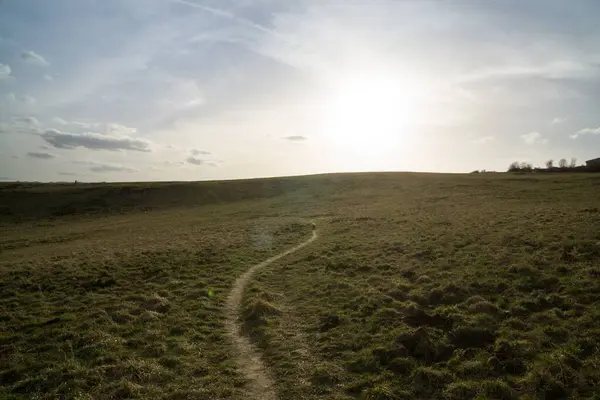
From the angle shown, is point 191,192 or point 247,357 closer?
point 247,357

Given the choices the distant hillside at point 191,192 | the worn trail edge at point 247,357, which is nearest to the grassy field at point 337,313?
the worn trail edge at point 247,357

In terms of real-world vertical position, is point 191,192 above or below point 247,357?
above

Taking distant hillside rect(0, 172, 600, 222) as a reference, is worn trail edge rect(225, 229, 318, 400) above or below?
below

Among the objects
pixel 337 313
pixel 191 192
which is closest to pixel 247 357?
pixel 337 313

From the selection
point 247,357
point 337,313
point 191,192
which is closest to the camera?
point 247,357

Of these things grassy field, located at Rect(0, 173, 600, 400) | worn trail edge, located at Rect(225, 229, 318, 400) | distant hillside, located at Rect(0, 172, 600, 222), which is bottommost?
worn trail edge, located at Rect(225, 229, 318, 400)

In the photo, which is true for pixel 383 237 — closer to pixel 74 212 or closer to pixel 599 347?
pixel 599 347

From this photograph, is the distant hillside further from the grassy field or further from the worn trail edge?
the worn trail edge

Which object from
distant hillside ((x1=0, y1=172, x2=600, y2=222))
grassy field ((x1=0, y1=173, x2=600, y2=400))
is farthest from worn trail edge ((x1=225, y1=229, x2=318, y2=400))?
distant hillside ((x1=0, y1=172, x2=600, y2=222))

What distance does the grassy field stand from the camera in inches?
421

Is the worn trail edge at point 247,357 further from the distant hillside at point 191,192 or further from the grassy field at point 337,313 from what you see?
the distant hillside at point 191,192

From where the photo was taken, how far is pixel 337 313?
Result: 15992mm

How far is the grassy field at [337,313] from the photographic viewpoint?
10688 millimetres

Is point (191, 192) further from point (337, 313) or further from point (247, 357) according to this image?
point (247, 357)
